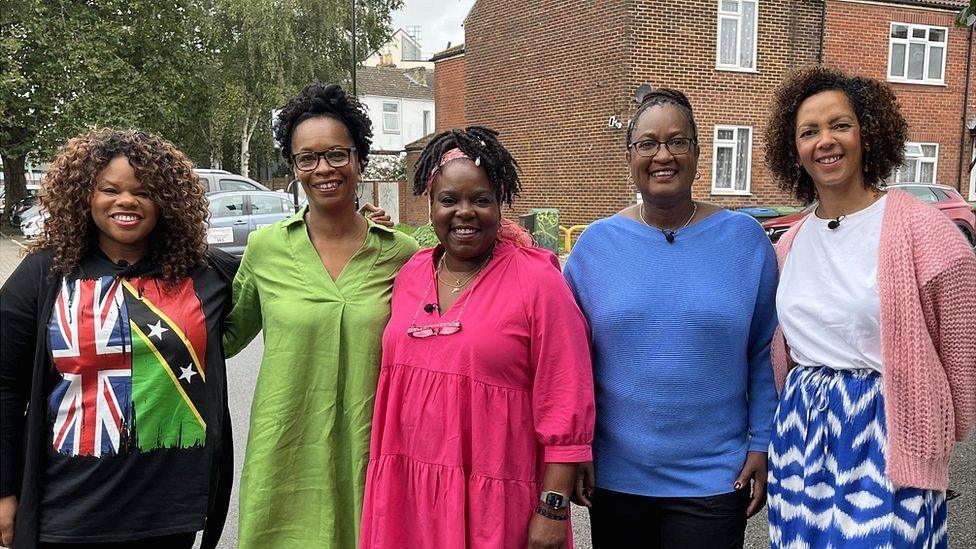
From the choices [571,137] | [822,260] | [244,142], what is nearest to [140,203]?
[822,260]

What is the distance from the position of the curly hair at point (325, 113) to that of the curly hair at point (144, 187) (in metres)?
0.38

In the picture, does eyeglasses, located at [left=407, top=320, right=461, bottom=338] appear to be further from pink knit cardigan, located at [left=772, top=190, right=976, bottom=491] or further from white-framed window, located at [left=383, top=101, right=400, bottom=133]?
white-framed window, located at [left=383, top=101, right=400, bottom=133]

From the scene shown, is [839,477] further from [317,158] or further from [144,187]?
[144,187]

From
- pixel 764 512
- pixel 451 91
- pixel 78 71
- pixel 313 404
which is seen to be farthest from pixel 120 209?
pixel 451 91

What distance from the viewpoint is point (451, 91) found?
77.9ft

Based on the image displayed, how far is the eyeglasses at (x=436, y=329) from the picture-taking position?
7.06ft

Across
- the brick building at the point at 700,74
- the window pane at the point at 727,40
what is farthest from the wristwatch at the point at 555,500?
the window pane at the point at 727,40

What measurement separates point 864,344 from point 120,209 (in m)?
2.32

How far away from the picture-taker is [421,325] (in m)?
2.22

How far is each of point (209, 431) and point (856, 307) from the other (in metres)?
2.06

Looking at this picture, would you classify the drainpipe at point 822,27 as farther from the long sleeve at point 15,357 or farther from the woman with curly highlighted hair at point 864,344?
the long sleeve at point 15,357

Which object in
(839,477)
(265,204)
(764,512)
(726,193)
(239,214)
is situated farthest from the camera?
(726,193)

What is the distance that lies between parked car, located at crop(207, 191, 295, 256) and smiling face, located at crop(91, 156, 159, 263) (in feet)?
36.0

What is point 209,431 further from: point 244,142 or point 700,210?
point 244,142
